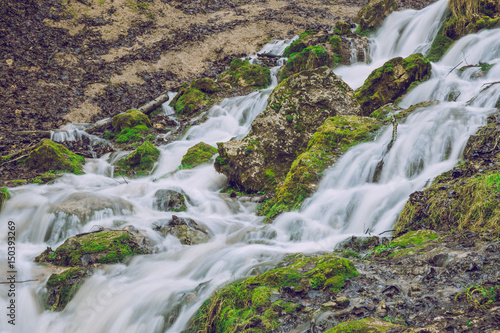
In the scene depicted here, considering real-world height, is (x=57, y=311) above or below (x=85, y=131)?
below

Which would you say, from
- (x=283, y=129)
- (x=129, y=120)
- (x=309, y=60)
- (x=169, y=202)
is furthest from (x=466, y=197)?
(x=129, y=120)

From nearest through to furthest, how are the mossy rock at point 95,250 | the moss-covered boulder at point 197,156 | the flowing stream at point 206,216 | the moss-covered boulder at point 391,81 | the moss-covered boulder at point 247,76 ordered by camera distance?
the flowing stream at point 206,216
the mossy rock at point 95,250
the moss-covered boulder at point 391,81
the moss-covered boulder at point 197,156
the moss-covered boulder at point 247,76

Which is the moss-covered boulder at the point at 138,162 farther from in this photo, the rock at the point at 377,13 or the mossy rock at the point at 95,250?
the rock at the point at 377,13

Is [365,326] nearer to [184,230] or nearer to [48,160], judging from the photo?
[184,230]

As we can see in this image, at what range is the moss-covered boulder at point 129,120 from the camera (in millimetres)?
13023

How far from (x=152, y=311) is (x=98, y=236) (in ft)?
7.02

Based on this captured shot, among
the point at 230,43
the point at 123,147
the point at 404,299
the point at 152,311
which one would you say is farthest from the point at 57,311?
the point at 230,43

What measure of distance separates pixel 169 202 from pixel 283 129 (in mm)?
3100

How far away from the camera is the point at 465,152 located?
6254 mm

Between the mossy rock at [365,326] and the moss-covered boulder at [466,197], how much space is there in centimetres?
217

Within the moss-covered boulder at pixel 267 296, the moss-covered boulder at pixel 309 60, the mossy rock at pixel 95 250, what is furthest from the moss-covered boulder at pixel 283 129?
the moss-covered boulder at pixel 309 60

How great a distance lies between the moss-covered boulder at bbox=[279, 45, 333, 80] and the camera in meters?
13.9

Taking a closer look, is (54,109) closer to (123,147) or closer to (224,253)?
(123,147)

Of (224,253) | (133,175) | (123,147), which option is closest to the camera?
(224,253)
